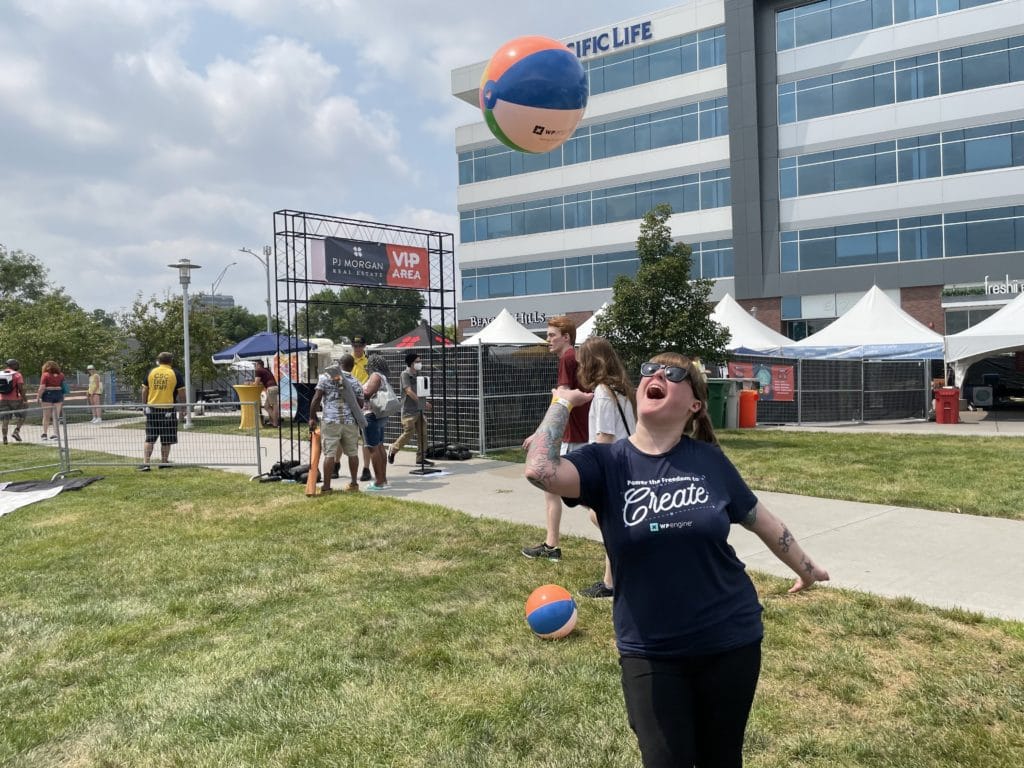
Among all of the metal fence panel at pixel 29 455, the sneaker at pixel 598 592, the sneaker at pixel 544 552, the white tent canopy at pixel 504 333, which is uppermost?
the white tent canopy at pixel 504 333

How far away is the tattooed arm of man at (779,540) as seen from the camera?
238 centimetres

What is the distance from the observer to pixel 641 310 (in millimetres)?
14406

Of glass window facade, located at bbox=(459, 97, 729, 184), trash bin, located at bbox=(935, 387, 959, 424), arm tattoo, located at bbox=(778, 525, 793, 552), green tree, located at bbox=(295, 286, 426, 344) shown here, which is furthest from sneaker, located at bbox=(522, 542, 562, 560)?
green tree, located at bbox=(295, 286, 426, 344)

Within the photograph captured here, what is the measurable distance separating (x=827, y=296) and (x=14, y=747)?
120 feet

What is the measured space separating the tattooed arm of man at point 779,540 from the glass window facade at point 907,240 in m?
35.0

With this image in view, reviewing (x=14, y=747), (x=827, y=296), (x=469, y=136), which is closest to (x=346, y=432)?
(x=14, y=747)

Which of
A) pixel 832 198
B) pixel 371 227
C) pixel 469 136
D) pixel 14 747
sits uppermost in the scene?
pixel 469 136

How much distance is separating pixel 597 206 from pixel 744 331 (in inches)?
768

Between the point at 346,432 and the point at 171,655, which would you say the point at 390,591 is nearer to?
the point at 171,655

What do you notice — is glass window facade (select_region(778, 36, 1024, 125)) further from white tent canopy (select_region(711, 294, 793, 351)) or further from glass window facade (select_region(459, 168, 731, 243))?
white tent canopy (select_region(711, 294, 793, 351))

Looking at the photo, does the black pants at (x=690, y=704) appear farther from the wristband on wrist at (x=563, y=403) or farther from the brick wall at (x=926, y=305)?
the brick wall at (x=926, y=305)

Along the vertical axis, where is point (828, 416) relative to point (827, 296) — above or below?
below

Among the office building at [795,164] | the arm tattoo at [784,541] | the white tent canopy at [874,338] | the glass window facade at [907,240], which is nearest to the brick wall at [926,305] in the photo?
the office building at [795,164]

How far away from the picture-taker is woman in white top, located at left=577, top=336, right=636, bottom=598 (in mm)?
4609
